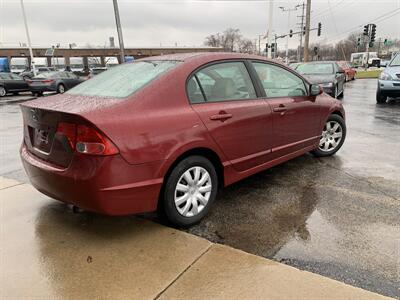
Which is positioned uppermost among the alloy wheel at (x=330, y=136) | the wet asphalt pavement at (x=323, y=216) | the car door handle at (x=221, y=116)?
the car door handle at (x=221, y=116)

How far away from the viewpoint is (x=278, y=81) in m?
4.60

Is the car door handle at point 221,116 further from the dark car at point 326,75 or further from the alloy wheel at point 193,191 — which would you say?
the dark car at point 326,75

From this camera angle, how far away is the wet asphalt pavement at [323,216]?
2.88m

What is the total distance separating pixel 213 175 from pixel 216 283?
4.00 feet

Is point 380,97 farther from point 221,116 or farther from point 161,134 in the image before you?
point 161,134

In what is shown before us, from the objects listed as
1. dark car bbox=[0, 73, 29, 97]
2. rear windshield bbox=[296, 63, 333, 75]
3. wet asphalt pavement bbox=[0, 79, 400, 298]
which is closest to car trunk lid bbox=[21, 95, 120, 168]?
wet asphalt pavement bbox=[0, 79, 400, 298]

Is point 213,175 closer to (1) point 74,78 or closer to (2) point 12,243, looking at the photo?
(2) point 12,243

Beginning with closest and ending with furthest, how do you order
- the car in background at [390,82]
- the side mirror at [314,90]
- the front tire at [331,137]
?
the side mirror at [314,90], the front tire at [331,137], the car in background at [390,82]

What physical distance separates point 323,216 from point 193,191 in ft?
4.40

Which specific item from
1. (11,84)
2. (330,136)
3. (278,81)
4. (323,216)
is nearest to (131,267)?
(323,216)

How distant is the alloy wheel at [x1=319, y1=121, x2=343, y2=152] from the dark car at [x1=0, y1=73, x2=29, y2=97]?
2084 cm

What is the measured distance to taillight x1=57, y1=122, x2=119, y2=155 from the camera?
2807 millimetres

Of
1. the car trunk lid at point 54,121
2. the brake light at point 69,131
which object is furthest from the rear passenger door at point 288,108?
the brake light at point 69,131

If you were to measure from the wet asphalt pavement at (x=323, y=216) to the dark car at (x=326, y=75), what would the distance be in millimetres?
6956
